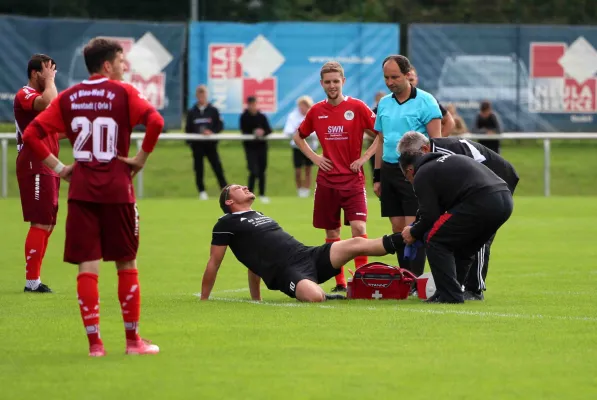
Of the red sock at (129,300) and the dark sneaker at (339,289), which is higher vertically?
the red sock at (129,300)

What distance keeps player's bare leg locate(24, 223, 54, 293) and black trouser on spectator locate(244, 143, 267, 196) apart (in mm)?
13980

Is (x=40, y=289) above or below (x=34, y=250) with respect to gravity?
below

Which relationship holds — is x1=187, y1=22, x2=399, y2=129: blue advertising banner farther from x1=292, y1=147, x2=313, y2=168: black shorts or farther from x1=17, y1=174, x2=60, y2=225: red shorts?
x1=17, y1=174, x2=60, y2=225: red shorts

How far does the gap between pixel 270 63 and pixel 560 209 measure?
10.2 meters

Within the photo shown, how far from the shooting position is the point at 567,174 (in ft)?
99.0

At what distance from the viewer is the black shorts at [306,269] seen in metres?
10.7

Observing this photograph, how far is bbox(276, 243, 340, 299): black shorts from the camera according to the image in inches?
421

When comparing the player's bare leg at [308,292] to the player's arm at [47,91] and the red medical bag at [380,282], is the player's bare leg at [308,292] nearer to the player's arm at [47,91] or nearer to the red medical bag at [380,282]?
the red medical bag at [380,282]

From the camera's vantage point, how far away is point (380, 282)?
35.7 feet

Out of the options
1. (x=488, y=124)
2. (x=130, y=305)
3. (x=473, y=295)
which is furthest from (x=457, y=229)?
(x=488, y=124)

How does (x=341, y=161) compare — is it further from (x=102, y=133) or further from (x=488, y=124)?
(x=488, y=124)

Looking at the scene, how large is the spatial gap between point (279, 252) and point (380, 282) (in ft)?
2.98

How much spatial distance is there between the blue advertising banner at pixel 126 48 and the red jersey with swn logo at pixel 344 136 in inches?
722

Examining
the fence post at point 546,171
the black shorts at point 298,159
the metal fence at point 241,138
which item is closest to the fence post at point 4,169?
the metal fence at point 241,138
